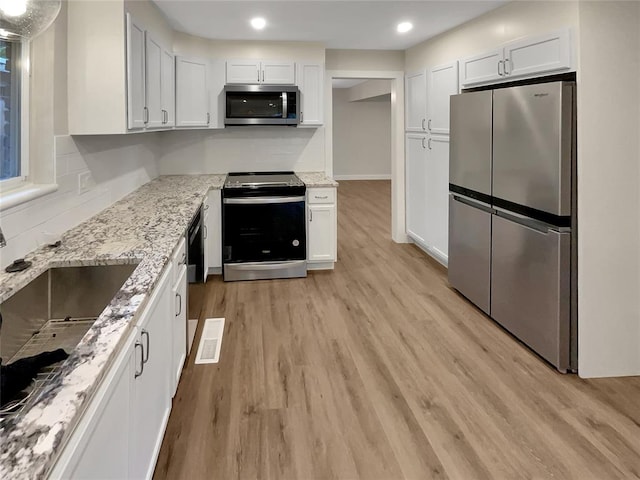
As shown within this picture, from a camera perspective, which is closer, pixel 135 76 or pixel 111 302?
pixel 111 302

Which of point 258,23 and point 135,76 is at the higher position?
point 258,23

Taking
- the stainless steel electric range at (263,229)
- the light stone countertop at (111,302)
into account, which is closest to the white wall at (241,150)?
the stainless steel electric range at (263,229)

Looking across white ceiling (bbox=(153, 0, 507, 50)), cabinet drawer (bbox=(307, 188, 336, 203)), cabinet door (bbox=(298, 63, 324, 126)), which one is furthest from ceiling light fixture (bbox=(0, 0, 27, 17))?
cabinet door (bbox=(298, 63, 324, 126))

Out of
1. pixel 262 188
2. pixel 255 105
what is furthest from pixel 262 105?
pixel 262 188

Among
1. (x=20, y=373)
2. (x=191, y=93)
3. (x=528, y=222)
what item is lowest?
(x=20, y=373)

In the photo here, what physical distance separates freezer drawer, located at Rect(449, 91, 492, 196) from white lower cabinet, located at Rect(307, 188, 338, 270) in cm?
119

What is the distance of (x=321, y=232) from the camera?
476 centimetres

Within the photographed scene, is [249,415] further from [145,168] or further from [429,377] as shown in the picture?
[145,168]

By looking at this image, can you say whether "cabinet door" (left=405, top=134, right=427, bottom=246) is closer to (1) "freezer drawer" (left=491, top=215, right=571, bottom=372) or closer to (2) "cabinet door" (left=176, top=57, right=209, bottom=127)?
(1) "freezer drawer" (left=491, top=215, right=571, bottom=372)

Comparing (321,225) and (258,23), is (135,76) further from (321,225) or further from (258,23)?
(321,225)

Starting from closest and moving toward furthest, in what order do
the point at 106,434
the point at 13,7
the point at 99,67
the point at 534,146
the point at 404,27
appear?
the point at 106,434 → the point at 13,7 → the point at 99,67 → the point at 534,146 → the point at 404,27

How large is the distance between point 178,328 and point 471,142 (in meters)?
2.49

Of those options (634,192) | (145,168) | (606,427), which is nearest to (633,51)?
(634,192)

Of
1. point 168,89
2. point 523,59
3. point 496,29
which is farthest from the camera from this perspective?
point 168,89
